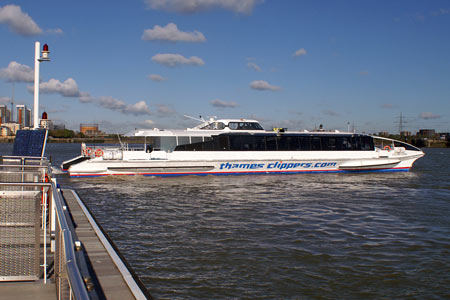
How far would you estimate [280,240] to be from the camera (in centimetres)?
1015

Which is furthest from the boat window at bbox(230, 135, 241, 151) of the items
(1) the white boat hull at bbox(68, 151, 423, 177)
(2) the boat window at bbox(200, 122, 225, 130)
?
(2) the boat window at bbox(200, 122, 225, 130)

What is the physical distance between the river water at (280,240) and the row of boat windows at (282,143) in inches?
240

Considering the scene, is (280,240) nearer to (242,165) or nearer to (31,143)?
(31,143)

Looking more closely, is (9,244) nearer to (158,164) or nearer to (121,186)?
(121,186)

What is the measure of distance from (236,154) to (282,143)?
3.53 metres

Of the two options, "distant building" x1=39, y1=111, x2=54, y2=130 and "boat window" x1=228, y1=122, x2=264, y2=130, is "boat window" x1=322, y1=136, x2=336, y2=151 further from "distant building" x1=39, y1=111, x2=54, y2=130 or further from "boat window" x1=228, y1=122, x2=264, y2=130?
"distant building" x1=39, y1=111, x2=54, y2=130

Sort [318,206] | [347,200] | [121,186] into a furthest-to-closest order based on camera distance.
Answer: [121,186] → [347,200] → [318,206]

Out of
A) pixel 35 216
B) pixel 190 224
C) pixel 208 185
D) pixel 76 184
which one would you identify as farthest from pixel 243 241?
pixel 76 184

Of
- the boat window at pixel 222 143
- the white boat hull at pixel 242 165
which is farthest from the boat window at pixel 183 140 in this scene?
the boat window at pixel 222 143

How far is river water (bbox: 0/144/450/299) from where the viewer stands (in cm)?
730

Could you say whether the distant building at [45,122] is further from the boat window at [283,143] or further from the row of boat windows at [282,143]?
the boat window at [283,143]

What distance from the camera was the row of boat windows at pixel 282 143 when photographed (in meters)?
25.4

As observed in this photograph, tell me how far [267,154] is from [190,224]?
14982 millimetres

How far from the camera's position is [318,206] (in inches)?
598
